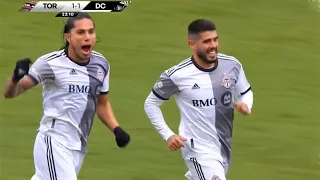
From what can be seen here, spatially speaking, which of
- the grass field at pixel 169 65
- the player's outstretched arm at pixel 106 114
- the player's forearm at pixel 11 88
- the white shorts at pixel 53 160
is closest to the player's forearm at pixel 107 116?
the player's outstretched arm at pixel 106 114

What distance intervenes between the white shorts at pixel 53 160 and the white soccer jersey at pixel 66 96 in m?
0.07

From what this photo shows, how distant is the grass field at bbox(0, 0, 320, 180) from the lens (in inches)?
538

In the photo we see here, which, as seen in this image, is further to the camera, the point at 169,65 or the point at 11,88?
the point at 169,65

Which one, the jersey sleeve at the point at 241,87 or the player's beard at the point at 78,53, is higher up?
the player's beard at the point at 78,53

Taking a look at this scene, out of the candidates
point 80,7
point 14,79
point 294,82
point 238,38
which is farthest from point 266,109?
point 14,79

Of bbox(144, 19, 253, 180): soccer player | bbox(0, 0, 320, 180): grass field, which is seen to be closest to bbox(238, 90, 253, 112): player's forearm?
bbox(144, 19, 253, 180): soccer player

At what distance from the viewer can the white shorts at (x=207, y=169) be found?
32.6 feet

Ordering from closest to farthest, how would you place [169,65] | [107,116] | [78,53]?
[78,53] < [107,116] < [169,65]

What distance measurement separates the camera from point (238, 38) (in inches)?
733

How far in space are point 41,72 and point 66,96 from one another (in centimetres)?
32

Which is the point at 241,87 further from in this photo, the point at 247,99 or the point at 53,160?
the point at 53,160

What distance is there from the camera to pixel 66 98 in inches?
386

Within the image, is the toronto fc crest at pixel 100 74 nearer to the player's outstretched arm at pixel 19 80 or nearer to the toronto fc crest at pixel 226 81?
the player's outstretched arm at pixel 19 80

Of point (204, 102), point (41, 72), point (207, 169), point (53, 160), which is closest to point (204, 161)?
point (207, 169)
